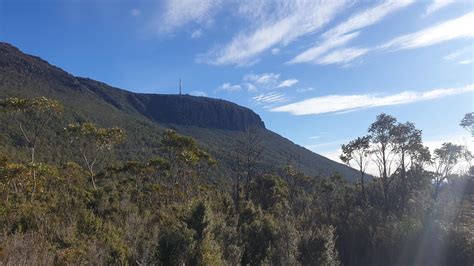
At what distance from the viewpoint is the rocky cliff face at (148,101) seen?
10356 centimetres

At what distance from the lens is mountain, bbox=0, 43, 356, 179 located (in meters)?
70.4

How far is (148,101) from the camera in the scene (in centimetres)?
15450

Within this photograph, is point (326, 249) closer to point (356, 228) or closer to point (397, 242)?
point (397, 242)

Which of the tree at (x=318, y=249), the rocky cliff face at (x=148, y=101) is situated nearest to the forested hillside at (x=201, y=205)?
the tree at (x=318, y=249)

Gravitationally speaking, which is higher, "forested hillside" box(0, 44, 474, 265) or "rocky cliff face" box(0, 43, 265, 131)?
"rocky cliff face" box(0, 43, 265, 131)

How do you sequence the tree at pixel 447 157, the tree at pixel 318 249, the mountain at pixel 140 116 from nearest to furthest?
the tree at pixel 318 249 < the tree at pixel 447 157 < the mountain at pixel 140 116

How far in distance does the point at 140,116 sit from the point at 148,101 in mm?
33110

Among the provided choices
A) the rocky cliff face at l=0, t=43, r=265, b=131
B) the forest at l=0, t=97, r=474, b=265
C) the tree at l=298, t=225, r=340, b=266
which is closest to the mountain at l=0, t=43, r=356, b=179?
the rocky cliff face at l=0, t=43, r=265, b=131

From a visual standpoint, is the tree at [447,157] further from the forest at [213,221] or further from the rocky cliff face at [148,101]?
the rocky cliff face at [148,101]

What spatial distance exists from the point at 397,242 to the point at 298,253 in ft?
26.7

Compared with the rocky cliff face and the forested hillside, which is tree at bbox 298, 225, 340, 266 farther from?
the rocky cliff face

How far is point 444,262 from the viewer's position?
55.7 ft

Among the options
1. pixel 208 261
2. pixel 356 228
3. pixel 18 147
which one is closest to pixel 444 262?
pixel 356 228

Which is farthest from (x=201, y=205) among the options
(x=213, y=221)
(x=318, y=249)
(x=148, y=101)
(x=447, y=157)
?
(x=148, y=101)
